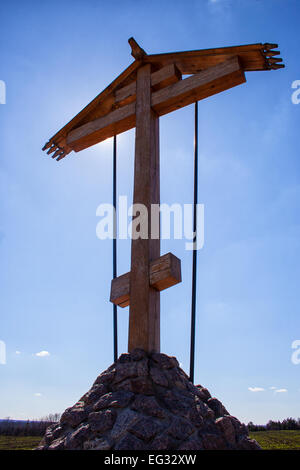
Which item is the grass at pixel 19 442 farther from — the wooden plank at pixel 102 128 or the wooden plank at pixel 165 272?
the wooden plank at pixel 102 128

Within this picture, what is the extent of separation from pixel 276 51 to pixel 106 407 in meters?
3.89

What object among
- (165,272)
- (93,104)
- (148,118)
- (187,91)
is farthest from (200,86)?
(165,272)

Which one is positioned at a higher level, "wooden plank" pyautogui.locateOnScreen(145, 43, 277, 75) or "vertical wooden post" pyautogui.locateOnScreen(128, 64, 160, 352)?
"wooden plank" pyautogui.locateOnScreen(145, 43, 277, 75)

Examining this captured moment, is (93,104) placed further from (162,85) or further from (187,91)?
(187,91)

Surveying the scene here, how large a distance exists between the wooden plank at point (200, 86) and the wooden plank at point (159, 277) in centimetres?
186

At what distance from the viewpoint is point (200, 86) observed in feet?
14.0

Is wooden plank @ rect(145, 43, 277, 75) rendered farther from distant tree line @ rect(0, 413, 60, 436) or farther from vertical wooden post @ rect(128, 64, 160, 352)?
distant tree line @ rect(0, 413, 60, 436)

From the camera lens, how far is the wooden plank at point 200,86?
4203 millimetres

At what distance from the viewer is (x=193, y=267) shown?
3.89 metres

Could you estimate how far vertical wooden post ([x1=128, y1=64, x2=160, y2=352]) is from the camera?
3.56 meters

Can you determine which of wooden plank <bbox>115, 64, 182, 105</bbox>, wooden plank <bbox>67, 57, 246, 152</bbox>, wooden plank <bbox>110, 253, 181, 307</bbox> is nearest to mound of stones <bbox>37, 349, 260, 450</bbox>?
wooden plank <bbox>110, 253, 181, 307</bbox>

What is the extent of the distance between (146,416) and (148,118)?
3021 millimetres

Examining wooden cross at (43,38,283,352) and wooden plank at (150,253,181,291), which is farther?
wooden cross at (43,38,283,352)
